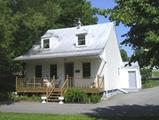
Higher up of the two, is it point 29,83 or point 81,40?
point 81,40

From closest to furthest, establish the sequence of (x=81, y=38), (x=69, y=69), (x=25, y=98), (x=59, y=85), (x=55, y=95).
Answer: (x=55, y=95), (x=25, y=98), (x=59, y=85), (x=69, y=69), (x=81, y=38)

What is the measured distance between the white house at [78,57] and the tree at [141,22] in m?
14.2

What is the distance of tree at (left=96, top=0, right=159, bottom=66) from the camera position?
1582cm

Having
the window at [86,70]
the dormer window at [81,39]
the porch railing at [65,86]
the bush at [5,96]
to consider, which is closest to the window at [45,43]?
the dormer window at [81,39]

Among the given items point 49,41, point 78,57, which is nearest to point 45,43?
point 49,41

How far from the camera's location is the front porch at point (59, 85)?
31675 mm

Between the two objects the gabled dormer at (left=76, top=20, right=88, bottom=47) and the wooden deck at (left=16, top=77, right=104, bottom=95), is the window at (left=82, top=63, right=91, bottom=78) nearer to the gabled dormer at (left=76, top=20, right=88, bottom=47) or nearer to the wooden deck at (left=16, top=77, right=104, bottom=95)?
the wooden deck at (left=16, top=77, right=104, bottom=95)

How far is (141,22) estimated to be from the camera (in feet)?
52.4

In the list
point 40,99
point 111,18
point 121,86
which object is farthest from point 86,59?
point 111,18

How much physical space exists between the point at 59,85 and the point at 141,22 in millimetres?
19762

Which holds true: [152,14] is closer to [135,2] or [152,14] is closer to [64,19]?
[135,2]

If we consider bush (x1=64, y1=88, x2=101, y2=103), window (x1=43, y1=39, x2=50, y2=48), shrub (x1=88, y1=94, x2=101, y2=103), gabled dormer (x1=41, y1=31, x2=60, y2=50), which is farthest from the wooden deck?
window (x1=43, y1=39, x2=50, y2=48)

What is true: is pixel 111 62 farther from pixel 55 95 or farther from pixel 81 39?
pixel 55 95

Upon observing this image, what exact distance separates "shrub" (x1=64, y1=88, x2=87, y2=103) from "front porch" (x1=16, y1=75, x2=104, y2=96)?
0.67 metres
